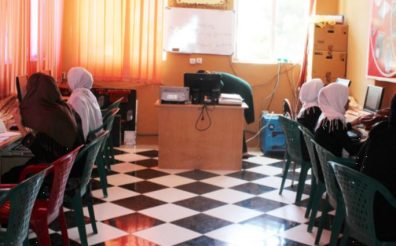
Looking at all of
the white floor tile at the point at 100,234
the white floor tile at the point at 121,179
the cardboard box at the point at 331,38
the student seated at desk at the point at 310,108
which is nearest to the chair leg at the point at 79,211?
the white floor tile at the point at 100,234

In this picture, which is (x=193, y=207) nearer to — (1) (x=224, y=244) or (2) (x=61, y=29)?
(1) (x=224, y=244)

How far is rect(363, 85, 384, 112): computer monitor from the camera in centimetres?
534

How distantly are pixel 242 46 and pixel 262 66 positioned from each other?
407 millimetres

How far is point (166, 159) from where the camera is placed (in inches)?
230

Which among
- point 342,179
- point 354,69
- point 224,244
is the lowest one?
point 224,244

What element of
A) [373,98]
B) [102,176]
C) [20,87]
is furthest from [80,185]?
[373,98]

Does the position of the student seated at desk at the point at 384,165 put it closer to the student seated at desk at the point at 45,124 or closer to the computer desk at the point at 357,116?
the computer desk at the point at 357,116

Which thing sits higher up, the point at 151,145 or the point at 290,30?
the point at 290,30

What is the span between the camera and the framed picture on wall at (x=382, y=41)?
209 inches

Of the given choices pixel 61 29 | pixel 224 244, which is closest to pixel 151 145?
pixel 61 29

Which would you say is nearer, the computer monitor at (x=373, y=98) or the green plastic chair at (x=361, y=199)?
the green plastic chair at (x=361, y=199)

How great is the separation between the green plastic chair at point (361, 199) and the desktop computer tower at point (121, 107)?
15.2 ft

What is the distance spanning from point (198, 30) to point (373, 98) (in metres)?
2.67

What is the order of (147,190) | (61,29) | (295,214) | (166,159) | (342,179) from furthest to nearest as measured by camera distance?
(61,29), (166,159), (147,190), (295,214), (342,179)
